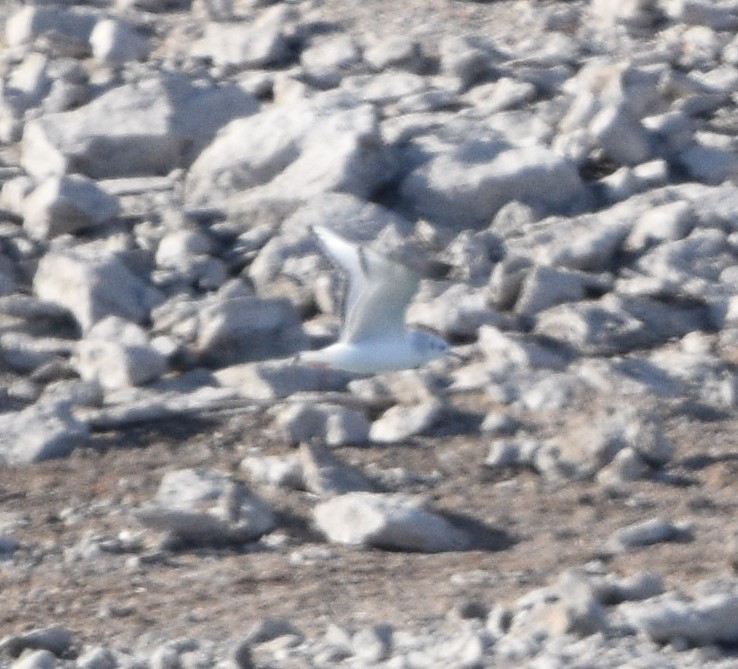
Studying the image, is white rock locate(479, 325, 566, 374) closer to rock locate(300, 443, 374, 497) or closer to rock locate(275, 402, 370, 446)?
Answer: rock locate(275, 402, 370, 446)

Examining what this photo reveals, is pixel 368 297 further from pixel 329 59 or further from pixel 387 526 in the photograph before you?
pixel 329 59

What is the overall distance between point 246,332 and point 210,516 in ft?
6.88

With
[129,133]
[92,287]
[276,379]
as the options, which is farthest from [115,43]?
[276,379]

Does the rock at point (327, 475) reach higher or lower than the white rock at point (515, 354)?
higher

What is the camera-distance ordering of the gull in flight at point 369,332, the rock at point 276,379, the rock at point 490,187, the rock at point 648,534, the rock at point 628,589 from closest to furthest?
the rock at point 628,589, the rock at point 648,534, the gull in flight at point 369,332, the rock at point 276,379, the rock at point 490,187

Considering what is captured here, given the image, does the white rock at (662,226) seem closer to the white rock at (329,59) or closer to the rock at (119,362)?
the rock at (119,362)

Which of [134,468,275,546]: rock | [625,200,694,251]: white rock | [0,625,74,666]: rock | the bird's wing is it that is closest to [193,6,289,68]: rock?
[625,200,694,251]: white rock

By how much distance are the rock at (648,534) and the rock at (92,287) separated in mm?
3473

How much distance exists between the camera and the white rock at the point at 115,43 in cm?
1473

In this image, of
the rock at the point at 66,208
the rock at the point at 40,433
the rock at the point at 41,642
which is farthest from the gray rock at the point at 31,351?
the rock at the point at 41,642

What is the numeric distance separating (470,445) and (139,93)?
4.06 m

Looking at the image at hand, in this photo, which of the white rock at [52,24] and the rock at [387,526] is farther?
the white rock at [52,24]

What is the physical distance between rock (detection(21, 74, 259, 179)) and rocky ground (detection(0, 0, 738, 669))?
0.06 ft

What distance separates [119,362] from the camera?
431 inches
